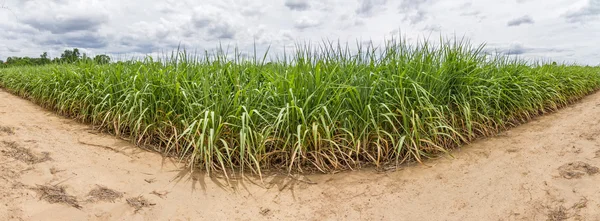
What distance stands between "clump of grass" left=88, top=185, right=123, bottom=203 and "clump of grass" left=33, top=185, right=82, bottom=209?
3.5 inches

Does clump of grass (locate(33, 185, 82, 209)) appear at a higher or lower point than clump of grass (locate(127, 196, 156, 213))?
higher

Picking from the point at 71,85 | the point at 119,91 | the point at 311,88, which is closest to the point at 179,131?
the point at 119,91

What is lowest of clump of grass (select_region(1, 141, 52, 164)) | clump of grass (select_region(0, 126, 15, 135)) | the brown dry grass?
the brown dry grass

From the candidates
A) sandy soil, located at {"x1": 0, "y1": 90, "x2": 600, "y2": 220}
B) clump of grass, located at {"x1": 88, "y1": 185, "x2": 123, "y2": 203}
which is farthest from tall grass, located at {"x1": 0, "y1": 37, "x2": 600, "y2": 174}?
clump of grass, located at {"x1": 88, "y1": 185, "x2": 123, "y2": 203}

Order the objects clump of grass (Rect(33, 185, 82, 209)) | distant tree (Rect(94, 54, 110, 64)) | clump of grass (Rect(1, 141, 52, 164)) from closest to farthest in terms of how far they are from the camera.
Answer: clump of grass (Rect(33, 185, 82, 209)) → clump of grass (Rect(1, 141, 52, 164)) → distant tree (Rect(94, 54, 110, 64))

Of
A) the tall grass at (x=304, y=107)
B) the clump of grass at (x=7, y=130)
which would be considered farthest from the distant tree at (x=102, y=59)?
the clump of grass at (x=7, y=130)

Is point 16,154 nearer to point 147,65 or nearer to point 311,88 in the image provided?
point 147,65

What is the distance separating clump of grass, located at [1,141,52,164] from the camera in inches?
96.9

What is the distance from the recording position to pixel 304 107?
2.64 m

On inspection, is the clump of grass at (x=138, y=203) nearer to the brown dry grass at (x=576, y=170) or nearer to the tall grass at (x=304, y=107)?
the tall grass at (x=304, y=107)

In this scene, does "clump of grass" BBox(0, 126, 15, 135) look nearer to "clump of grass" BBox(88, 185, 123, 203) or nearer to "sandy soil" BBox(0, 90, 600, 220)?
"sandy soil" BBox(0, 90, 600, 220)

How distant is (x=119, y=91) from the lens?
3.38m

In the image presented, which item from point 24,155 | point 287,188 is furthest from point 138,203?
point 24,155

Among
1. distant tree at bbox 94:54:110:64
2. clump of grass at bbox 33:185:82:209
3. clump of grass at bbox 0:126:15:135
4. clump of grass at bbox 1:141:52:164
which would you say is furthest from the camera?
distant tree at bbox 94:54:110:64
